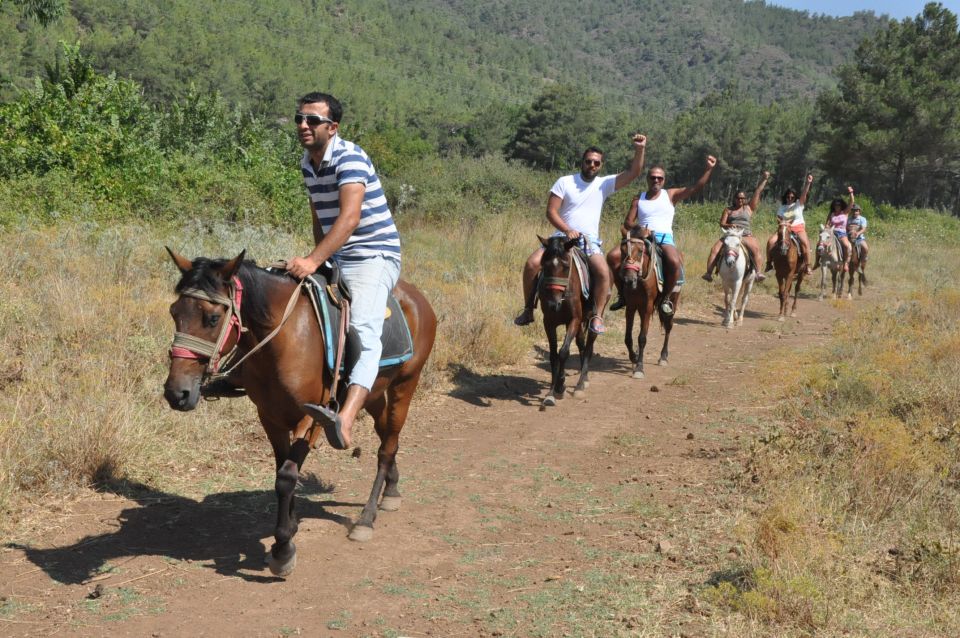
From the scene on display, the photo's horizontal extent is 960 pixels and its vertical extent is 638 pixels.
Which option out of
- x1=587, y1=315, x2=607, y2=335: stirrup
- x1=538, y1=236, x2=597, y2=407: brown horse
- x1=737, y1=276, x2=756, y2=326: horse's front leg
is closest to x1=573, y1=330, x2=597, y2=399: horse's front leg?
x1=538, y1=236, x2=597, y2=407: brown horse

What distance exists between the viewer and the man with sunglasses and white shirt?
369 inches

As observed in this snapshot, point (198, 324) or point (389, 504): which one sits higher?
point (198, 324)

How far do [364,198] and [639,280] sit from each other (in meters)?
6.68

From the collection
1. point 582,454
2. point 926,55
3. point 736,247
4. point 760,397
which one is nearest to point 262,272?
point 582,454

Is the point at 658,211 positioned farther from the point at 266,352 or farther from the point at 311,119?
the point at 266,352

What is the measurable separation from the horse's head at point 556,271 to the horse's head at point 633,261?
1927 millimetres

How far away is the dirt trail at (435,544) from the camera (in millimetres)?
4215

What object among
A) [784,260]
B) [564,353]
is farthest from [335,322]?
[784,260]

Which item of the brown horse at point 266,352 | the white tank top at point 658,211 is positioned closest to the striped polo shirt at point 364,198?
the brown horse at point 266,352

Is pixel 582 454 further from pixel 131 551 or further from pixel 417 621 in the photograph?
pixel 131 551

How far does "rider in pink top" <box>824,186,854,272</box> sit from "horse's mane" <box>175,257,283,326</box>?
18619 millimetres

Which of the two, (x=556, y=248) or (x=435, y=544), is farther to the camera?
A: (x=556, y=248)

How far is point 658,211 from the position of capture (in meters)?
11.5

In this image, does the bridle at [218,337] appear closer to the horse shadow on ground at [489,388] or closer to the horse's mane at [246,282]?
the horse's mane at [246,282]
